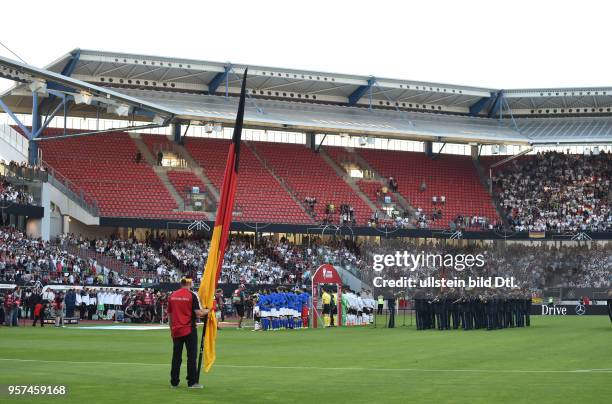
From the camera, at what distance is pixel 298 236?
65.5m

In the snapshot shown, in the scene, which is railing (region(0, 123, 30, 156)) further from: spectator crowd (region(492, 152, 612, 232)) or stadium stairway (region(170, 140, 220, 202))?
spectator crowd (region(492, 152, 612, 232))

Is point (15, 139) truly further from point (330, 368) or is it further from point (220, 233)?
point (220, 233)

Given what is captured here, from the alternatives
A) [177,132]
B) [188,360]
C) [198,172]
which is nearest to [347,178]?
[198,172]

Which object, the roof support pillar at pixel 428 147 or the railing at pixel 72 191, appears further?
the roof support pillar at pixel 428 147

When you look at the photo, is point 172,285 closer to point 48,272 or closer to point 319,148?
point 48,272

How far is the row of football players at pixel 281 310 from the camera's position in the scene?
3669 centimetres

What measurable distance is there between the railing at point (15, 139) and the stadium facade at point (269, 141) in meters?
0.08

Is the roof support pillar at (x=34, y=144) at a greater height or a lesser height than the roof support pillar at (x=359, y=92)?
lesser

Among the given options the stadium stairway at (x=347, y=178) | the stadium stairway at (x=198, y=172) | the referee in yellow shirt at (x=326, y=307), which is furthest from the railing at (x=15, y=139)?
the referee in yellow shirt at (x=326, y=307)

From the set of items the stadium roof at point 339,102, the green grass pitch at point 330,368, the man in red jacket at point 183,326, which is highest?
the stadium roof at point 339,102

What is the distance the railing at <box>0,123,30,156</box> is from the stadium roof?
2270mm

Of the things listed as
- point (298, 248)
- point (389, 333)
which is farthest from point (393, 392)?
point (298, 248)

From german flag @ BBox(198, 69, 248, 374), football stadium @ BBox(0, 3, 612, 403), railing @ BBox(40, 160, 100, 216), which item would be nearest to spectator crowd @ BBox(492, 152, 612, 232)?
football stadium @ BBox(0, 3, 612, 403)

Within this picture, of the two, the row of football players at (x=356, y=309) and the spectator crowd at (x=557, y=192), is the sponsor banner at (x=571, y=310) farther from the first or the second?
the row of football players at (x=356, y=309)
